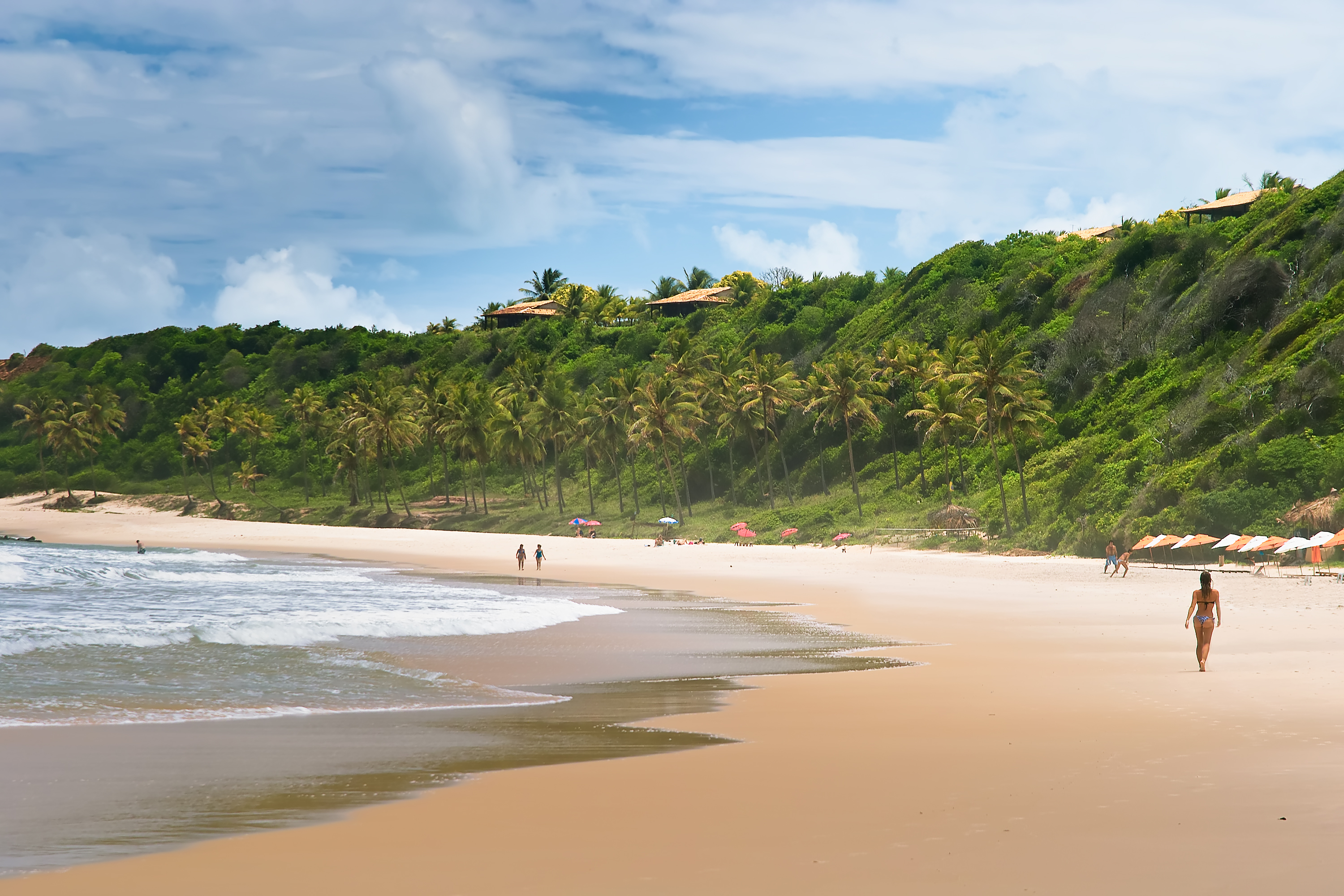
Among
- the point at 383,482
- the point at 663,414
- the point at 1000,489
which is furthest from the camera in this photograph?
the point at 383,482

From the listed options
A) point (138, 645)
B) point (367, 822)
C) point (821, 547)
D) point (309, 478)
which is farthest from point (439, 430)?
point (367, 822)

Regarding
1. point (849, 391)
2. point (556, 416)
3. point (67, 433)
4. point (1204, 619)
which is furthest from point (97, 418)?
point (1204, 619)

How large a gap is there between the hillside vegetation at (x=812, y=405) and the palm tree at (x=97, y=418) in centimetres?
45

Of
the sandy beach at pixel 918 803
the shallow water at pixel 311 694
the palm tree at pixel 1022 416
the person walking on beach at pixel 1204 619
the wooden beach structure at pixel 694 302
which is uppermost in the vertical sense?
the wooden beach structure at pixel 694 302

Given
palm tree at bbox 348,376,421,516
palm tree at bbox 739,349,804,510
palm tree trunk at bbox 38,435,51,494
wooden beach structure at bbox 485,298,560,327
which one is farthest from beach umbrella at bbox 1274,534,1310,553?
palm tree trunk at bbox 38,435,51,494

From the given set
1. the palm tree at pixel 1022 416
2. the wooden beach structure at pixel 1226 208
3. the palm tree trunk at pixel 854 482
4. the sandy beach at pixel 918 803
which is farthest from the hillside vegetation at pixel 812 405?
the sandy beach at pixel 918 803

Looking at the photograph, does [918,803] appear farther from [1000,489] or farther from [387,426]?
[387,426]

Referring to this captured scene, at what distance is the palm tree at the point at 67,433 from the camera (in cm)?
8631

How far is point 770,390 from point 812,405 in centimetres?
354

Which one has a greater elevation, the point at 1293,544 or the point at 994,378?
the point at 994,378

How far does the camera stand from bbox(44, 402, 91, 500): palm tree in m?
86.3

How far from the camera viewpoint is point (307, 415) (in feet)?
277

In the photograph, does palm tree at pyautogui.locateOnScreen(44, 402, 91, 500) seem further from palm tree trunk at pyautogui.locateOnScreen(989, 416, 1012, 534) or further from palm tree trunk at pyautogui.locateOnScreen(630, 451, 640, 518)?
palm tree trunk at pyautogui.locateOnScreen(989, 416, 1012, 534)

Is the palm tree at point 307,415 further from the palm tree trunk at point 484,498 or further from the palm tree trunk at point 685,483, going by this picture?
the palm tree trunk at point 685,483
